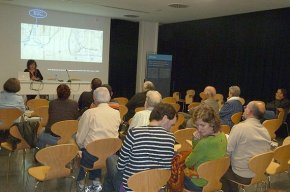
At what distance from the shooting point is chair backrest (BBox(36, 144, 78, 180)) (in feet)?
9.46

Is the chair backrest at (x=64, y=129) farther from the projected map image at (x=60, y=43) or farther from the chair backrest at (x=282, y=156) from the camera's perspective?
the projected map image at (x=60, y=43)

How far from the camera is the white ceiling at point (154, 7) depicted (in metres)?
7.47

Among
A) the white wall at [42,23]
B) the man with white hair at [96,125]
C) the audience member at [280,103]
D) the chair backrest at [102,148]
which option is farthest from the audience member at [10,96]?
the audience member at [280,103]

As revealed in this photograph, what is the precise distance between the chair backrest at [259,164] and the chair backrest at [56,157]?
170 cm

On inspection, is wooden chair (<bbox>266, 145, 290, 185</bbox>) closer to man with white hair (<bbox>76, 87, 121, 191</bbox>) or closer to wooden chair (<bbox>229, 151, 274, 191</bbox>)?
wooden chair (<bbox>229, 151, 274, 191</bbox>)

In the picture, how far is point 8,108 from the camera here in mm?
4605

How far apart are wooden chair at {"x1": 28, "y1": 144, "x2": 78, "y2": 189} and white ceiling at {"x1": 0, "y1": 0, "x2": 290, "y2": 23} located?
17.6 ft

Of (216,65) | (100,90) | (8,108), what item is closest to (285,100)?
(216,65)

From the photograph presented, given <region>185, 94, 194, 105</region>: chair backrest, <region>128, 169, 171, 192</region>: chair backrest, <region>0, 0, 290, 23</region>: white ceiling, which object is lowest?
<region>185, 94, 194, 105</region>: chair backrest

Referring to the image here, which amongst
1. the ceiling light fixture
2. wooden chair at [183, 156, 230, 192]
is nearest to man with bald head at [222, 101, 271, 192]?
wooden chair at [183, 156, 230, 192]

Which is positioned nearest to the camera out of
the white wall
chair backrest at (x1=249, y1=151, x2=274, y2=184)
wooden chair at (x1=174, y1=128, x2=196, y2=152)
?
chair backrest at (x1=249, y1=151, x2=274, y2=184)

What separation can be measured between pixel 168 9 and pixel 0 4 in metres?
4.64

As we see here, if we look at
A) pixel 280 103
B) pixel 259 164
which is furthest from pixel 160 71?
pixel 259 164

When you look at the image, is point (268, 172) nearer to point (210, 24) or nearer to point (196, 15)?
point (196, 15)
